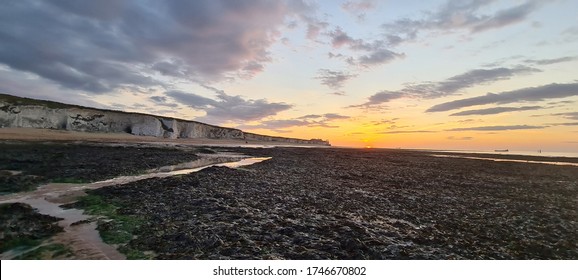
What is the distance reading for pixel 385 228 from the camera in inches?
414

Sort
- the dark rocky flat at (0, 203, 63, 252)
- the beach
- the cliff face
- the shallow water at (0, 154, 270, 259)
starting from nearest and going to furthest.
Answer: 1. the shallow water at (0, 154, 270, 259)
2. the dark rocky flat at (0, 203, 63, 252)
3. the beach
4. the cliff face

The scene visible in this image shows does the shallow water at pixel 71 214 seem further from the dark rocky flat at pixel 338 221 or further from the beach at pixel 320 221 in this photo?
the dark rocky flat at pixel 338 221

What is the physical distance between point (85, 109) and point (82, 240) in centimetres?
8692

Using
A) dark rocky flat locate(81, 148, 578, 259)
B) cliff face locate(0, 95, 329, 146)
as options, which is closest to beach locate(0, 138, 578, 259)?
dark rocky flat locate(81, 148, 578, 259)

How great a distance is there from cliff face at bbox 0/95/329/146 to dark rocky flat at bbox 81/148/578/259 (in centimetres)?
6958

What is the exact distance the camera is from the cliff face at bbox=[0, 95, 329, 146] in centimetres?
6262

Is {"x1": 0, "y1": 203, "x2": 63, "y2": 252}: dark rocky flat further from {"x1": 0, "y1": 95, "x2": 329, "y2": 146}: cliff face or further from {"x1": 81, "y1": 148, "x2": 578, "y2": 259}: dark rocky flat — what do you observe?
{"x1": 0, "y1": 95, "x2": 329, "y2": 146}: cliff face

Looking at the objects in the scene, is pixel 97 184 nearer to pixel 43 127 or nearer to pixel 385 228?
pixel 385 228

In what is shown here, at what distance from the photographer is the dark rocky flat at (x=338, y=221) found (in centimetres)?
823

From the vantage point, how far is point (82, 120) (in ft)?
248

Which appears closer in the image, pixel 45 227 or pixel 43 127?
pixel 45 227

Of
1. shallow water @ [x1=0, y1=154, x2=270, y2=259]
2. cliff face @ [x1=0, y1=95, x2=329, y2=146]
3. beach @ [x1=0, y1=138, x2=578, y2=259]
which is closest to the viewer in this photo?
shallow water @ [x1=0, y1=154, x2=270, y2=259]

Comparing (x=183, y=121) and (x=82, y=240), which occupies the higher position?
(x=183, y=121)
